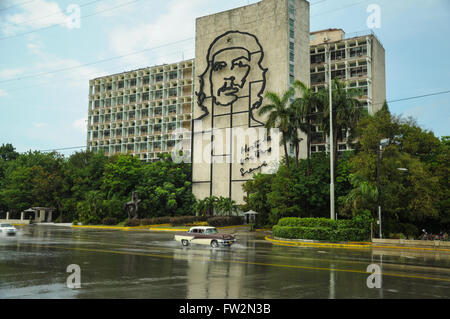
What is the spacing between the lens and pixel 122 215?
62969 mm

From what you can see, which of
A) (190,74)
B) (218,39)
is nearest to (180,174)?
(218,39)

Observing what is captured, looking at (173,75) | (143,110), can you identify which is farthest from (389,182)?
(143,110)

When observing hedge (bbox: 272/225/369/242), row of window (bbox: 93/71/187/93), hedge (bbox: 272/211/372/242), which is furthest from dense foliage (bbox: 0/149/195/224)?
row of window (bbox: 93/71/187/93)

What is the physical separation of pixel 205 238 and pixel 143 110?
271 feet

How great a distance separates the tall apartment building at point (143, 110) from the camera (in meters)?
99.6

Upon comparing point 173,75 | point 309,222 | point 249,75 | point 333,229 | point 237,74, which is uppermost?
point 173,75

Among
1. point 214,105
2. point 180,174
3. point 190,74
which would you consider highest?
point 190,74

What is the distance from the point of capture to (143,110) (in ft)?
343

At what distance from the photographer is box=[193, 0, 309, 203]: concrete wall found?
61656 mm

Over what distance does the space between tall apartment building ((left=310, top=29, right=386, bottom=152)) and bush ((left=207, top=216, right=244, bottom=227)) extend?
27.8 metres

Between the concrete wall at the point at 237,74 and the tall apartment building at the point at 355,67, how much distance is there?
16.4m

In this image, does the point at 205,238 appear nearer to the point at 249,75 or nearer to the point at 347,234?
the point at 347,234
